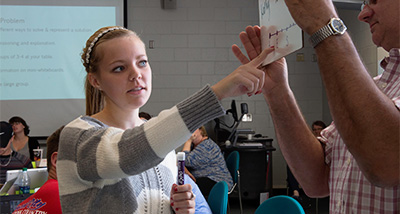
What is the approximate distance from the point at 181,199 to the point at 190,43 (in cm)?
551

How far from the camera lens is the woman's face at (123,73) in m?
1.16

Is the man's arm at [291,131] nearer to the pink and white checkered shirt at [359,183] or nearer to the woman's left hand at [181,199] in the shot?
the pink and white checkered shirt at [359,183]

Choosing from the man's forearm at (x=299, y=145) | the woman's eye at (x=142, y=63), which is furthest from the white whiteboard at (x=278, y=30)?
the woman's eye at (x=142, y=63)

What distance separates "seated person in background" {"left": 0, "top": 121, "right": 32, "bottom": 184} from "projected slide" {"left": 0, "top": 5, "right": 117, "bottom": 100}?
186cm

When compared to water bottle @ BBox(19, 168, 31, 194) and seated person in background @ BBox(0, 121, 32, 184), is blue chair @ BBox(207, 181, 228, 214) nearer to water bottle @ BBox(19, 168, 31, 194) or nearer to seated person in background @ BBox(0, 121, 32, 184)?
water bottle @ BBox(19, 168, 31, 194)

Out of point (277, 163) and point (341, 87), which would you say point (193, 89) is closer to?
point (277, 163)

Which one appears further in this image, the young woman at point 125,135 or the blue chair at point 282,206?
the blue chair at point 282,206

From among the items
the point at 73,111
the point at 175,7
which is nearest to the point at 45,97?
the point at 73,111

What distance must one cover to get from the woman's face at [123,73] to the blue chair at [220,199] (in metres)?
1.41

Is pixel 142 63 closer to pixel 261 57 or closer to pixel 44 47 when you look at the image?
pixel 261 57

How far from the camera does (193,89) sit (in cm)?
646

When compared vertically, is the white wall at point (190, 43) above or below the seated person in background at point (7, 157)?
above

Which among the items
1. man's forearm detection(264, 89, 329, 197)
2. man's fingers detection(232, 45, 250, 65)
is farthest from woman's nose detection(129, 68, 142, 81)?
man's forearm detection(264, 89, 329, 197)

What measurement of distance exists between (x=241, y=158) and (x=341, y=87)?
4.80m
